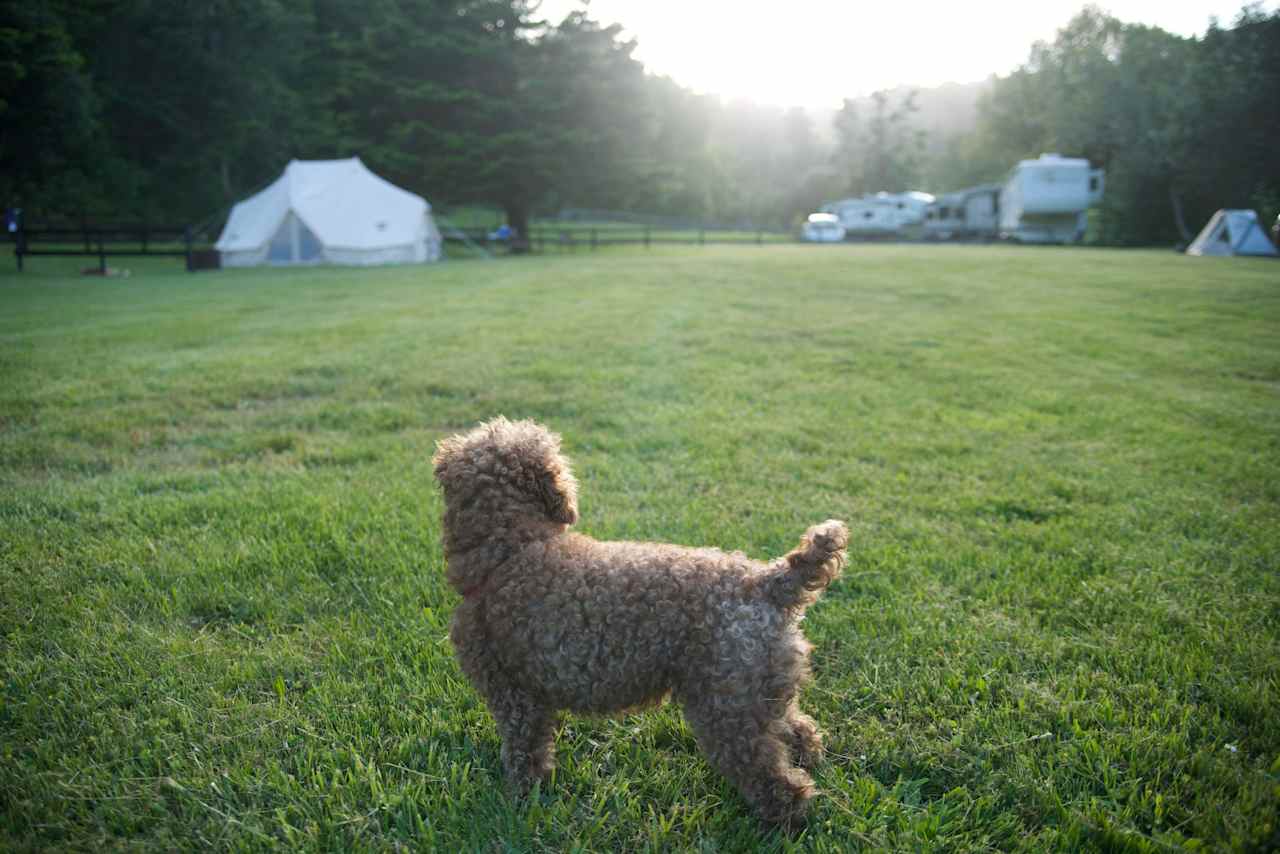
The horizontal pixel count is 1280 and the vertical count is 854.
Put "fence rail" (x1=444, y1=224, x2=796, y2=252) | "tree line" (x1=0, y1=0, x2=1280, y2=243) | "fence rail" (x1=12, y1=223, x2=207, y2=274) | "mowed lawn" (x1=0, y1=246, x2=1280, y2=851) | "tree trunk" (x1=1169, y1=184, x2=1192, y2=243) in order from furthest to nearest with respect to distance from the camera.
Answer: "tree trunk" (x1=1169, y1=184, x2=1192, y2=243) < "fence rail" (x1=444, y1=224, x2=796, y2=252) < "tree line" (x1=0, y1=0, x2=1280, y2=243) < "fence rail" (x1=12, y1=223, x2=207, y2=274) < "mowed lawn" (x1=0, y1=246, x2=1280, y2=851)

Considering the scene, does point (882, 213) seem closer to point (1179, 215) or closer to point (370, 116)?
point (1179, 215)

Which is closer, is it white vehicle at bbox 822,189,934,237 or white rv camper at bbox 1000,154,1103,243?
white rv camper at bbox 1000,154,1103,243

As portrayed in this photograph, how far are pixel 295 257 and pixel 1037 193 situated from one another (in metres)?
44.6

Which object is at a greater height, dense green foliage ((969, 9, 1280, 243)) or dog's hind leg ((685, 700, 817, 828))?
dense green foliage ((969, 9, 1280, 243))

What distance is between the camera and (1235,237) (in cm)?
2755

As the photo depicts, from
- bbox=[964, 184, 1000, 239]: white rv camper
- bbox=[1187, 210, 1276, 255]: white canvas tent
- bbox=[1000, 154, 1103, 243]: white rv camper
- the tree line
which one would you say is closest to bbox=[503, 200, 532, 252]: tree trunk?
the tree line

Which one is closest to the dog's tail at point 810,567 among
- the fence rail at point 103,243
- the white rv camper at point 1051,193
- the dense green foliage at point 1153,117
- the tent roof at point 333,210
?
the dense green foliage at point 1153,117

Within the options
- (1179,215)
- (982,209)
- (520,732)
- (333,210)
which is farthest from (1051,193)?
(520,732)

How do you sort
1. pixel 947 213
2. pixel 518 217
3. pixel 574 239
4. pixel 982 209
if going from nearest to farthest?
pixel 518 217, pixel 574 239, pixel 982 209, pixel 947 213

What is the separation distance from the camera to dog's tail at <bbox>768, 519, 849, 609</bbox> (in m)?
2.07

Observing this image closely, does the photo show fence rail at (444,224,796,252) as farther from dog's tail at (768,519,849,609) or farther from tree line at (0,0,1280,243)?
dog's tail at (768,519,849,609)

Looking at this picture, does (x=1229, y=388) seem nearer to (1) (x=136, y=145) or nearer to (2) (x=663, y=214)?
(1) (x=136, y=145)

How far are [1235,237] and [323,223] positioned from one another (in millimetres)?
34263

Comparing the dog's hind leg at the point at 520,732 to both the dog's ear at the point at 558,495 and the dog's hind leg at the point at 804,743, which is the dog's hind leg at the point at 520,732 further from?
the dog's hind leg at the point at 804,743
